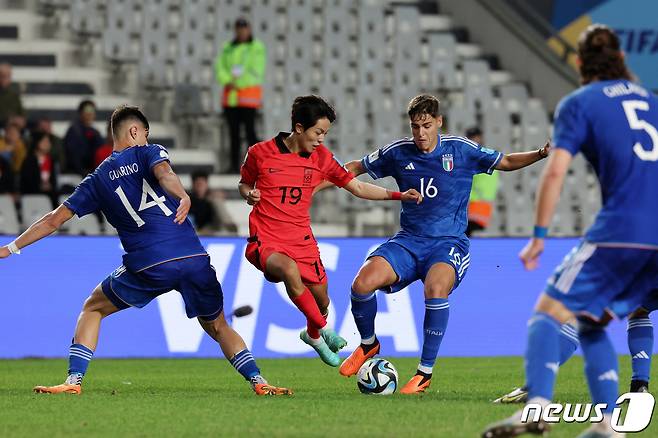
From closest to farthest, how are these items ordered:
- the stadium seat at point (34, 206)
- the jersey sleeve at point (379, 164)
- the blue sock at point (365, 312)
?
the blue sock at point (365, 312) → the jersey sleeve at point (379, 164) → the stadium seat at point (34, 206)

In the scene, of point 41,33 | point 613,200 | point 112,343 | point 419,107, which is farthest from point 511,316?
point 41,33

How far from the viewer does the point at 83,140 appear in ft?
53.2

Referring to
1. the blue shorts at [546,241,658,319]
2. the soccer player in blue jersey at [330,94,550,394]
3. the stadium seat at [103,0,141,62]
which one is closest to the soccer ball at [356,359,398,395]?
the soccer player in blue jersey at [330,94,550,394]

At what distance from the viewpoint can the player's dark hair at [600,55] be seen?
6.11m

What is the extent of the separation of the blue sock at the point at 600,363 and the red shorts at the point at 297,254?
3413mm

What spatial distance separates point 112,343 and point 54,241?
1.11 m

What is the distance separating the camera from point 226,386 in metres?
9.87

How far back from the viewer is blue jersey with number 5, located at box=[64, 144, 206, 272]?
8.70 meters

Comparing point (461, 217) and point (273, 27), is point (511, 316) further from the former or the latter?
point (273, 27)

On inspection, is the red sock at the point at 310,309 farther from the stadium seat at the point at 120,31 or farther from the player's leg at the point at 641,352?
the stadium seat at the point at 120,31

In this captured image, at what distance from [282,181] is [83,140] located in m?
7.35

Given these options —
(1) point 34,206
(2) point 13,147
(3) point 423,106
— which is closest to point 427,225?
(3) point 423,106

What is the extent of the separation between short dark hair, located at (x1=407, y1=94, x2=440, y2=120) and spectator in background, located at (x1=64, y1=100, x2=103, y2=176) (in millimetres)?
7584
